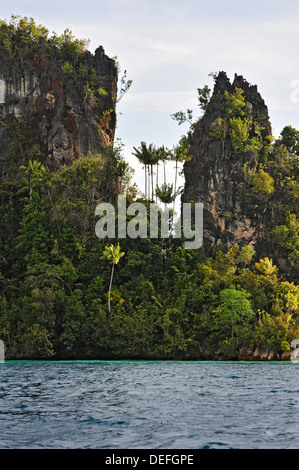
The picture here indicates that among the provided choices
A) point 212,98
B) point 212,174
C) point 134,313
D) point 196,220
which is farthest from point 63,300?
point 212,98

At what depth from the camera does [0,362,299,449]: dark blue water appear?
11773 mm

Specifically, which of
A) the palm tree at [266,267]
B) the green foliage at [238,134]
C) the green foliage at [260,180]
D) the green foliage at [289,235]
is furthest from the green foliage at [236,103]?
the palm tree at [266,267]

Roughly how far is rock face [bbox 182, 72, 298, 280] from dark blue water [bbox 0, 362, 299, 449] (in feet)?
73.7

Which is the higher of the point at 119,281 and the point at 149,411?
the point at 119,281

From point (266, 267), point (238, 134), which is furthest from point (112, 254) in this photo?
point (238, 134)

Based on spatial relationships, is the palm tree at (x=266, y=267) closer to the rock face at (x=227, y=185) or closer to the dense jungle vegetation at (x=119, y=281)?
the dense jungle vegetation at (x=119, y=281)

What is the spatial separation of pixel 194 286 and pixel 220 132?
15.1 metres

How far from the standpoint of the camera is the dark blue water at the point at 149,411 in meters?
11.8

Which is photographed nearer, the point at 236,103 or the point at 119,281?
the point at 119,281

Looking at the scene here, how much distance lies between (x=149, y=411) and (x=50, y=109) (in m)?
41.5

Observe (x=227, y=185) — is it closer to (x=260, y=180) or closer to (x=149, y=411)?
(x=260, y=180)

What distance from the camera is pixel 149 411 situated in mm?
15773

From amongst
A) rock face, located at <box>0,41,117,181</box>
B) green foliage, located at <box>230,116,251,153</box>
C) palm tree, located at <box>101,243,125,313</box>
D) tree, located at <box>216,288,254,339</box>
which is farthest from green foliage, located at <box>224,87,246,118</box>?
tree, located at <box>216,288,254,339</box>

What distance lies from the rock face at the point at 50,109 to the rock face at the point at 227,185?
936 centimetres
